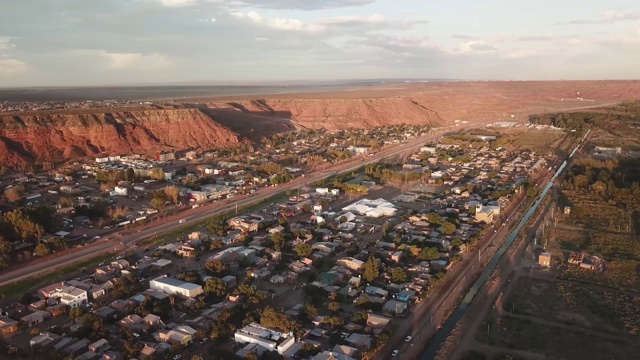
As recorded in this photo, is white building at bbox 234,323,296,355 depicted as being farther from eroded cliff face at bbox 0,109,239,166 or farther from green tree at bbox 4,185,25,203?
eroded cliff face at bbox 0,109,239,166

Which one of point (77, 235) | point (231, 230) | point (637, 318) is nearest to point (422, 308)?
point (637, 318)

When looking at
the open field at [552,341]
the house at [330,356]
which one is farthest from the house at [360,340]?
the open field at [552,341]

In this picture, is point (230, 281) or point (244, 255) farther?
point (244, 255)

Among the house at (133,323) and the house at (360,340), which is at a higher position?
the house at (133,323)

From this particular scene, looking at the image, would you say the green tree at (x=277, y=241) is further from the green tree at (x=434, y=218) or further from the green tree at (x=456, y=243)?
the green tree at (x=434, y=218)

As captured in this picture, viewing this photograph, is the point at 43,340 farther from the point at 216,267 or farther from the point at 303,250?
the point at 303,250

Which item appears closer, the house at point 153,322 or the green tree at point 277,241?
the house at point 153,322

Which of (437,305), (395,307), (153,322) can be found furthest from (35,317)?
(437,305)
